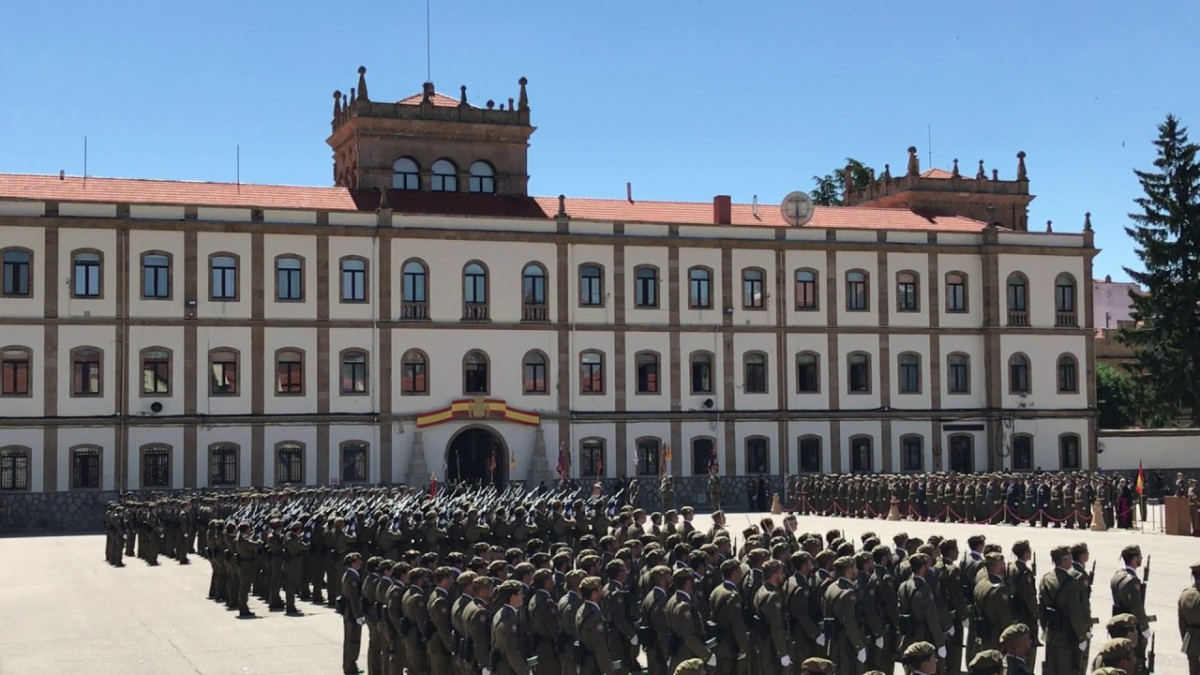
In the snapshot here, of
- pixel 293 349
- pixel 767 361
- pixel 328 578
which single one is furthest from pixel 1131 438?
pixel 328 578

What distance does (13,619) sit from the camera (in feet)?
72.6

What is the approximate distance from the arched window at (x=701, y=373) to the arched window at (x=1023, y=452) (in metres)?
11.3

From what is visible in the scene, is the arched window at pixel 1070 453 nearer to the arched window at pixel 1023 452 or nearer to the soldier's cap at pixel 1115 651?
the arched window at pixel 1023 452

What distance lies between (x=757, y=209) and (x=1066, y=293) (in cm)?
1146

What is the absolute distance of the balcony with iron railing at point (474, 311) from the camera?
1793 inches

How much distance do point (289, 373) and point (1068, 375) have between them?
27.3 m

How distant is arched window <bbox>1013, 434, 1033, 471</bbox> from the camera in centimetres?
5059

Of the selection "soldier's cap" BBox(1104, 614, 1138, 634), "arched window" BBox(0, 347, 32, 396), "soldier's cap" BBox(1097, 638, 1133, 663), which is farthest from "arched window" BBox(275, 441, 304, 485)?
"soldier's cap" BBox(1097, 638, 1133, 663)

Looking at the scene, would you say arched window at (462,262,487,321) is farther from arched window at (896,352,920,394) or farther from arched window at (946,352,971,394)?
arched window at (946,352,971,394)

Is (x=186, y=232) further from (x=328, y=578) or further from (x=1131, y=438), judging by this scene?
(x=1131, y=438)

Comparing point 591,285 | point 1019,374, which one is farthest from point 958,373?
point 591,285

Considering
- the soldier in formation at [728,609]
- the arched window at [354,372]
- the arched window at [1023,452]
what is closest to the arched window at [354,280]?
the arched window at [354,372]

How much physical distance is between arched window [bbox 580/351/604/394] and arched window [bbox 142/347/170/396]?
41.8 feet

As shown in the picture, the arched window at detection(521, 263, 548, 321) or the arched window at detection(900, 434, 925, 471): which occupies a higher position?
the arched window at detection(521, 263, 548, 321)
